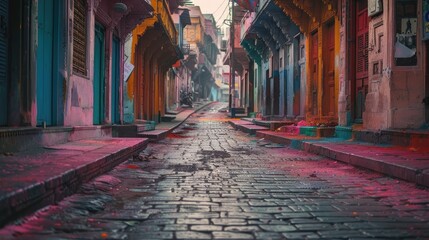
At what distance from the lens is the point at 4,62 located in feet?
22.3

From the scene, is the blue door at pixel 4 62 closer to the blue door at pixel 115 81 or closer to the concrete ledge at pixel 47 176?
the concrete ledge at pixel 47 176

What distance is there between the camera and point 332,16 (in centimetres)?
1384

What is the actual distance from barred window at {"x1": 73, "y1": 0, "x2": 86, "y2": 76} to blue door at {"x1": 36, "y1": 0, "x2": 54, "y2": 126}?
3.43ft

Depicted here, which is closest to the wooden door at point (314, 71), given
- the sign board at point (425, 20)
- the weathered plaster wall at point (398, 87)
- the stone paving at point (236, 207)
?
the weathered plaster wall at point (398, 87)

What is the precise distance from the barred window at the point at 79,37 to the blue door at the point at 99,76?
1686mm

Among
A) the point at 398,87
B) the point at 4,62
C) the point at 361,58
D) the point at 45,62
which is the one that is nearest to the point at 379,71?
the point at 398,87

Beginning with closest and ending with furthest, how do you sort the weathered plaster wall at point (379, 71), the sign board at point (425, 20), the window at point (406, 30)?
the sign board at point (425, 20) < the window at point (406, 30) < the weathered plaster wall at point (379, 71)

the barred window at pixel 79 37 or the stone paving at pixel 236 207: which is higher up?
the barred window at pixel 79 37

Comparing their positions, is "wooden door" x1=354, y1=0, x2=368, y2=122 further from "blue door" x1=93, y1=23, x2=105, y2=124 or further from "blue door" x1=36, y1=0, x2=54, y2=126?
"blue door" x1=36, y1=0, x2=54, y2=126

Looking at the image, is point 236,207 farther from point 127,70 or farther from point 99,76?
point 127,70

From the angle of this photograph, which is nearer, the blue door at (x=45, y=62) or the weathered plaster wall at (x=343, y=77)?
the blue door at (x=45, y=62)

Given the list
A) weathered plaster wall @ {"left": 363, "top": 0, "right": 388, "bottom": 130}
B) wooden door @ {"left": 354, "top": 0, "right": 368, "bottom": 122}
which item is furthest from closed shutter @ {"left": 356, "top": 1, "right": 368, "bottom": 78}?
weathered plaster wall @ {"left": 363, "top": 0, "right": 388, "bottom": 130}

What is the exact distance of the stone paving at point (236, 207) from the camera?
358cm

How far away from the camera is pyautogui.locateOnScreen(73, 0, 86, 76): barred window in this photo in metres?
9.82
